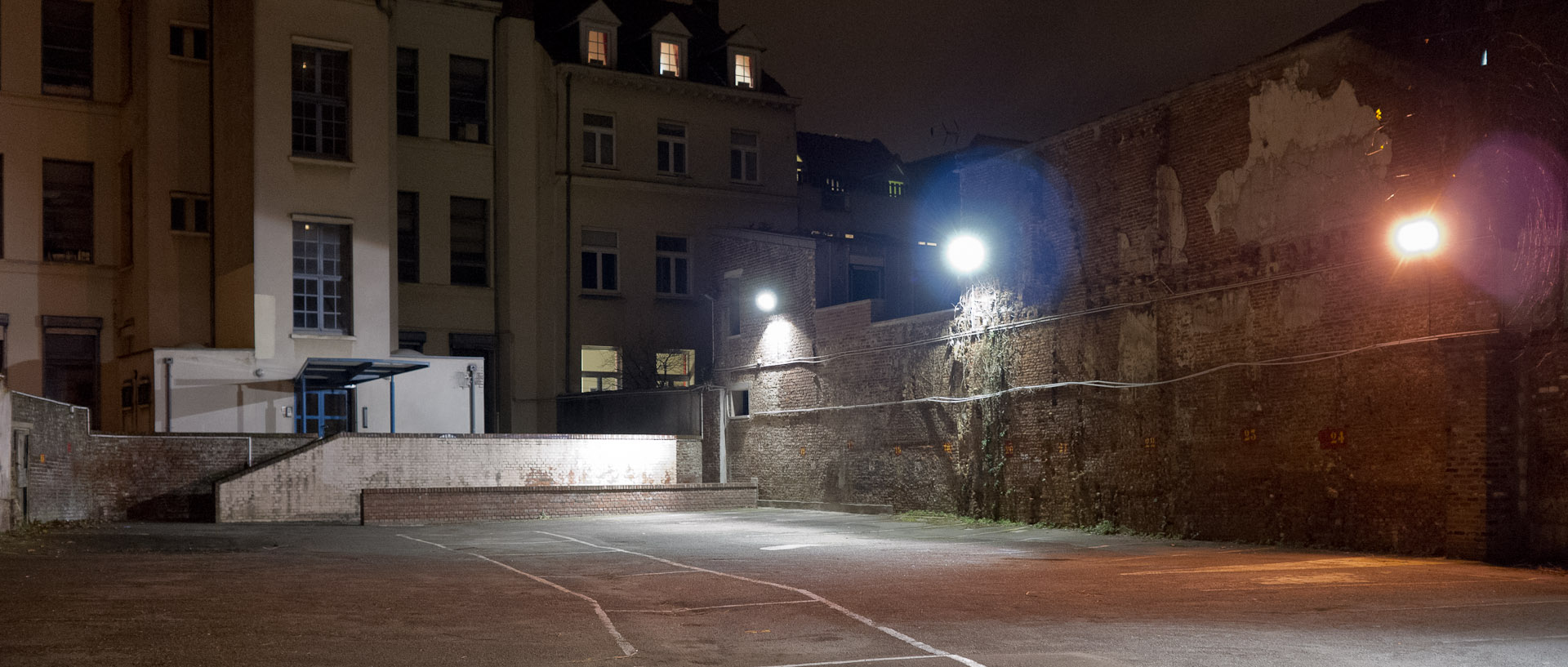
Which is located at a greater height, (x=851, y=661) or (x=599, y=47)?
(x=599, y=47)

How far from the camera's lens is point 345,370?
26.6 metres

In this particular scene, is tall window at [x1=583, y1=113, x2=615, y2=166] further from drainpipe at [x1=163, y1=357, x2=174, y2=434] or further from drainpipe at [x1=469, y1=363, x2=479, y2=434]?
drainpipe at [x1=163, y1=357, x2=174, y2=434]

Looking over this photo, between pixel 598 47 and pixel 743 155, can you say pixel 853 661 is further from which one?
pixel 743 155

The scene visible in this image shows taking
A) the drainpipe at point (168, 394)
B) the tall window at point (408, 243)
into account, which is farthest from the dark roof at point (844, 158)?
the drainpipe at point (168, 394)

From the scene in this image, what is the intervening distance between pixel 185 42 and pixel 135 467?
37.6 feet

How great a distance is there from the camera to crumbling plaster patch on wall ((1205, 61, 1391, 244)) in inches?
658

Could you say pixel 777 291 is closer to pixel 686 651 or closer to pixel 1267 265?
pixel 1267 265

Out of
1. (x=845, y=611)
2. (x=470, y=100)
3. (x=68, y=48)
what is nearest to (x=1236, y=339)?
(x=845, y=611)

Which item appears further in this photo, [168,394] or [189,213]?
[189,213]

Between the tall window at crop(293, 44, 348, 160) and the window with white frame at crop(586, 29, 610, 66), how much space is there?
29.3 ft

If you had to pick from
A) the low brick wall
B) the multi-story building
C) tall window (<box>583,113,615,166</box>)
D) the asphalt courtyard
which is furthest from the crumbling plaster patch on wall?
tall window (<box>583,113,615,166</box>)

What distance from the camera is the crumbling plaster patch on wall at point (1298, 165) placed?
16.7 meters

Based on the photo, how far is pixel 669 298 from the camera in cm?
3641

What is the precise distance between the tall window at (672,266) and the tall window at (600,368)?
7.61 ft
